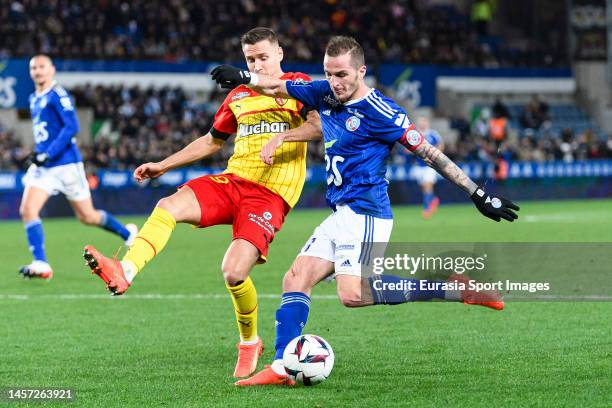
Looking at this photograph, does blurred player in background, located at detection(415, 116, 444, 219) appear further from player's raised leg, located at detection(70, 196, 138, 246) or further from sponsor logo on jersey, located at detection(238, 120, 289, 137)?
sponsor logo on jersey, located at detection(238, 120, 289, 137)

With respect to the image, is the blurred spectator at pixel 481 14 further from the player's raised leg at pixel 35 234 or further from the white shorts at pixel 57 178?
the player's raised leg at pixel 35 234

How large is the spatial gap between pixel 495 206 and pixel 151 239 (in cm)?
200

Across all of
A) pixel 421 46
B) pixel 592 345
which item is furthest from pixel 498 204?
pixel 421 46

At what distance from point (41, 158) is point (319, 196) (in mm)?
16775

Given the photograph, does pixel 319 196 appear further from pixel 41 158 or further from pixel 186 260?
pixel 41 158

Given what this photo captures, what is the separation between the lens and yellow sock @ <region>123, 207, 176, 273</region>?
657 centimetres

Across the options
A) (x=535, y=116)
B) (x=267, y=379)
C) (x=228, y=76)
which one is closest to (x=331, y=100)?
(x=228, y=76)

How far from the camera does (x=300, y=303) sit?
6559 millimetres

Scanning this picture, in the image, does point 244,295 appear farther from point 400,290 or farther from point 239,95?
point 239,95

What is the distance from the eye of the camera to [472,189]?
641 centimetres

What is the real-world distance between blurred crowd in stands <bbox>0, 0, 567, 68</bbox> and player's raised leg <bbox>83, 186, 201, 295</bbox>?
2310 centimetres

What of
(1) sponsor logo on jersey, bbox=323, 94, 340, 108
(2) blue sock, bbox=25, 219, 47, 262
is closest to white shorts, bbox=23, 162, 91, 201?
(2) blue sock, bbox=25, 219, 47, 262

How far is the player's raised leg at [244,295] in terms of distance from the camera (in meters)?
6.90

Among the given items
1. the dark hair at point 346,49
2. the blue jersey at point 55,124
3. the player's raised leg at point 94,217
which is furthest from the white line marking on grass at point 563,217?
the dark hair at point 346,49
